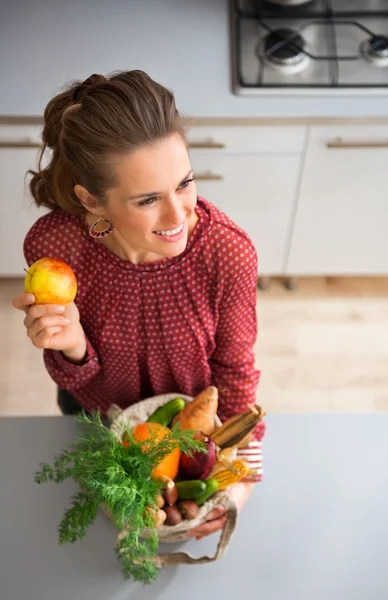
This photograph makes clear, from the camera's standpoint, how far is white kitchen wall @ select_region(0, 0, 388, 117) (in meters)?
1.82

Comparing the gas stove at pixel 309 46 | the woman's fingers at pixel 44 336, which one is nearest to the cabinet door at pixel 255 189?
the gas stove at pixel 309 46

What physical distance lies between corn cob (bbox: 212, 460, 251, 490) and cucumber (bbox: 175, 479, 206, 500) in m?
0.03

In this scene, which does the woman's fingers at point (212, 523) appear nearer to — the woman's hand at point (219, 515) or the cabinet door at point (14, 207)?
the woman's hand at point (219, 515)

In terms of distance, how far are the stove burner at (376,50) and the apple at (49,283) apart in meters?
1.26

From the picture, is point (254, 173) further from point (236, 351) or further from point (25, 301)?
point (25, 301)

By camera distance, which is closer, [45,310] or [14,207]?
[45,310]

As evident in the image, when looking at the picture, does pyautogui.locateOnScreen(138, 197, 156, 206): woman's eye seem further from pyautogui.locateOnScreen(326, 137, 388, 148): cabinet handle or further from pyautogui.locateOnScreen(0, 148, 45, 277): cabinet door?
pyautogui.locateOnScreen(326, 137, 388, 148): cabinet handle

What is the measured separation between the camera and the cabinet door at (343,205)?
1933 mm

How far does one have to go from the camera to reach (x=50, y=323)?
1022 millimetres

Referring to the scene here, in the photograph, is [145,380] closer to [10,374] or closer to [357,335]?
[10,374]

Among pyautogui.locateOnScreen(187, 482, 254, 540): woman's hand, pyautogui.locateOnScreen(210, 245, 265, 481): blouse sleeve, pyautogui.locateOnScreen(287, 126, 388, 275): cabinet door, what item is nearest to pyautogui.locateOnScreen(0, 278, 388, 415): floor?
pyautogui.locateOnScreen(287, 126, 388, 275): cabinet door

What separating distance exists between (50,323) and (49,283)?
0.07 metres

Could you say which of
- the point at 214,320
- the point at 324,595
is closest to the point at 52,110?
the point at 214,320

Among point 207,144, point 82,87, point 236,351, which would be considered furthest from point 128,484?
point 207,144
